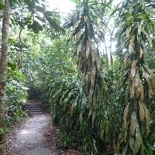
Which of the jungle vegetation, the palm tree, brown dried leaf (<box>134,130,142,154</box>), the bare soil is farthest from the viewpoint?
the bare soil

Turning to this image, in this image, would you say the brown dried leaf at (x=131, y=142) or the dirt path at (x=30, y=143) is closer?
the brown dried leaf at (x=131, y=142)

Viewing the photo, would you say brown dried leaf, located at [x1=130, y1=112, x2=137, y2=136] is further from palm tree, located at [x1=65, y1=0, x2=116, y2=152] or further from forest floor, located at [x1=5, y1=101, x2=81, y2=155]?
forest floor, located at [x1=5, y1=101, x2=81, y2=155]

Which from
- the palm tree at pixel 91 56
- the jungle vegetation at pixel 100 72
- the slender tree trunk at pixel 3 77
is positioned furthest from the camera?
the palm tree at pixel 91 56

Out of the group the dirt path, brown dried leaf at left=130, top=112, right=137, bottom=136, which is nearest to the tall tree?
brown dried leaf at left=130, top=112, right=137, bottom=136

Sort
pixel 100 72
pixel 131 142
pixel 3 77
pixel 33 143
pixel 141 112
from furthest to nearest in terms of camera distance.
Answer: pixel 33 143
pixel 100 72
pixel 131 142
pixel 141 112
pixel 3 77

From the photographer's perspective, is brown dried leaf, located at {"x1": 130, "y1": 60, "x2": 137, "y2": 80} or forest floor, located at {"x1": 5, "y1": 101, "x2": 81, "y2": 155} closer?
brown dried leaf, located at {"x1": 130, "y1": 60, "x2": 137, "y2": 80}

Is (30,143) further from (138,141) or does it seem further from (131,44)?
(131,44)

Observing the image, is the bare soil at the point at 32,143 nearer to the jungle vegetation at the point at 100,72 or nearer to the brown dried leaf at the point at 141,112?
the jungle vegetation at the point at 100,72

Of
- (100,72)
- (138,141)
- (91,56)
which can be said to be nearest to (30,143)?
(100,72)

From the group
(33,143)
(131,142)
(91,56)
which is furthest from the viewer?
(33,143)

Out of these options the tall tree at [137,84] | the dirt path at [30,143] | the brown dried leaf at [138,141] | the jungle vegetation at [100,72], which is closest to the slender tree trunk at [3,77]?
the jungle vegetation at [100,72]

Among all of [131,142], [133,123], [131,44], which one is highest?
[131,44]

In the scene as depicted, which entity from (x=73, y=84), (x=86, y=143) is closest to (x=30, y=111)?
(x=73, y=84)

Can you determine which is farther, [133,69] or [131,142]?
[131,142]
